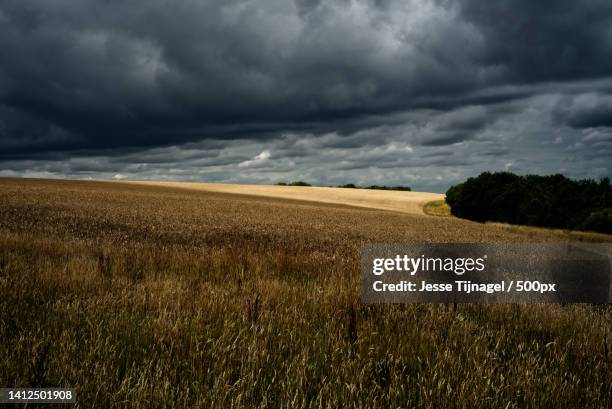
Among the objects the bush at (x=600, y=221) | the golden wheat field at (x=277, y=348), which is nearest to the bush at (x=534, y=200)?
the bush at (x=600, y=221)

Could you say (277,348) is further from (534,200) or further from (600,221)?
(534,200)

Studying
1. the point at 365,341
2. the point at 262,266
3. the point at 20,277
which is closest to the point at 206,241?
the point at 262,266

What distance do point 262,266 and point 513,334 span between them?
4.09 m

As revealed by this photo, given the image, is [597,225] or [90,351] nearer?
[90,351]

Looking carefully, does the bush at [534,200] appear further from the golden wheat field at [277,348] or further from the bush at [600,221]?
the golden wheat field at [277,348]

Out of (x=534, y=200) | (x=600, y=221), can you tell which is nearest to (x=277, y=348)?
(x=600, y=221)

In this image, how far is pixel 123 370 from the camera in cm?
308

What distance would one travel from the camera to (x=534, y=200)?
187 ft

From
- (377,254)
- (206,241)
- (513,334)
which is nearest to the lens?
(513,334)

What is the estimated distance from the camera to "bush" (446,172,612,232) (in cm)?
5247

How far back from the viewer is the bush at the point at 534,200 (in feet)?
172

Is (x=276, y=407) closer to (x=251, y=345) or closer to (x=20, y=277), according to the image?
(x=251, y=345)

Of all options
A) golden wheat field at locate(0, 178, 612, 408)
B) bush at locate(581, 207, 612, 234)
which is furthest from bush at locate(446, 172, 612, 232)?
golden wheat field at locate(0, 178, 612, 408)

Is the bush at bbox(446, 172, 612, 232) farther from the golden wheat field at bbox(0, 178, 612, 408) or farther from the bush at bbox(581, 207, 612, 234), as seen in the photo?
the golden wheat field at bbox(0, 178, 612, 408)
